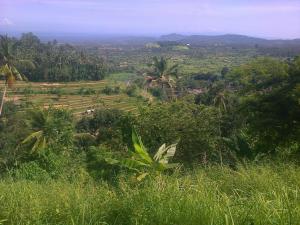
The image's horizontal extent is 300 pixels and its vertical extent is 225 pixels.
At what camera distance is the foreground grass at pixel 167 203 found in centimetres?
350

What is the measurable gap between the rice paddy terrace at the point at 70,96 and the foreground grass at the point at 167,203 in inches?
1628

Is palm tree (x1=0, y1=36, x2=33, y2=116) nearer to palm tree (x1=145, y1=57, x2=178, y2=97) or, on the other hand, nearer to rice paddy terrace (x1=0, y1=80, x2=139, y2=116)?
palm tree (x1=145, y1=57, x2=178, y2=97)

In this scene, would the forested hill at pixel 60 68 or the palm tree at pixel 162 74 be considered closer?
the palm tree at pixel 162 74

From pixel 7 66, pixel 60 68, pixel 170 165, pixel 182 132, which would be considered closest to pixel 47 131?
pixel 182 132

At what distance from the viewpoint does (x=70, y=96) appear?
56.1 metres

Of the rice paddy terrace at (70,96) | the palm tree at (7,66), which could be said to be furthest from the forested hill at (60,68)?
the palm tree at (7,66)

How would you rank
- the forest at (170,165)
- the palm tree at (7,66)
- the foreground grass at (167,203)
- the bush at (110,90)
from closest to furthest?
1. the foreground grass at (167,203)
2. the forest at (170,165)
3. the palm tree at (7,66)
4. the bush at (110,90)

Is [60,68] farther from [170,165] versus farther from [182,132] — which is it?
[170,165]

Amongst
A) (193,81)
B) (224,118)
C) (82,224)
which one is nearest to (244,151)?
(82,224)

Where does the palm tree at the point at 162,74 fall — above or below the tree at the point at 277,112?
below

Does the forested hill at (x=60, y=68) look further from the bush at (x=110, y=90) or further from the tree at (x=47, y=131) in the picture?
the tree at (x=47, y=131)

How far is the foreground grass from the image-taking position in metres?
3.50

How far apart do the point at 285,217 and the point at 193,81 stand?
5790cm

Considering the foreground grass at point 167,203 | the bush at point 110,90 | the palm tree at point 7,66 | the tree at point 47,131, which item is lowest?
the bush at point 110,90
